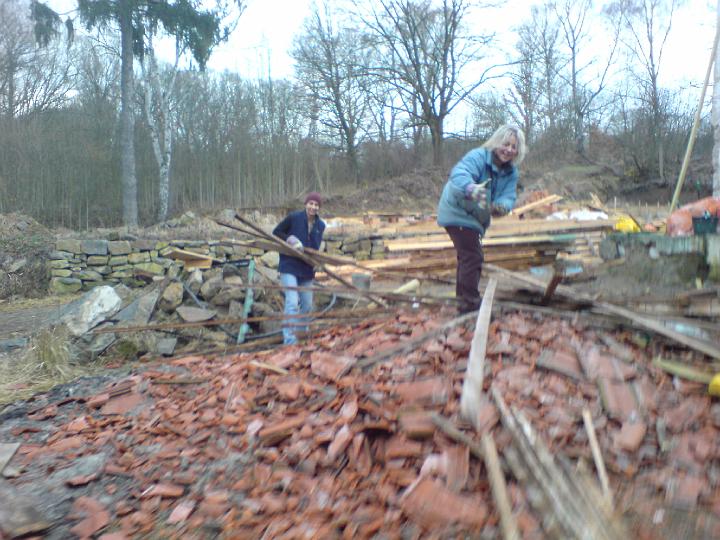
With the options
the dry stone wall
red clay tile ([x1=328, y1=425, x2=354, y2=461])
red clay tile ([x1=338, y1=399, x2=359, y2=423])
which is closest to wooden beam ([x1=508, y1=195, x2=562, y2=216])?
the dry stone wall

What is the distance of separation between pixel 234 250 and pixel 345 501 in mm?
9990

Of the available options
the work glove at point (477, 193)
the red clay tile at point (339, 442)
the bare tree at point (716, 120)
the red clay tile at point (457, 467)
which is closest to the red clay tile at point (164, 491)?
the red clay tile at point (339, 442)

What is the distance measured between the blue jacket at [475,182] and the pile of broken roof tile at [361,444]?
86 centimetres

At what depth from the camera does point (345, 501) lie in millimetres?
2150

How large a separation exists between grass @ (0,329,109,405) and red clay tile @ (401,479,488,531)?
3.91 metres

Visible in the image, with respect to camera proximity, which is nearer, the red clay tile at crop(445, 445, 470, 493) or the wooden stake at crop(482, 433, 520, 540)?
the wooden stake at crop(482, 433, 520, 540)

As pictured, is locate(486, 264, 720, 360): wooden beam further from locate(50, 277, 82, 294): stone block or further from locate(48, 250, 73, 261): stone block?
locate(48, 250, 73, 261): stone block

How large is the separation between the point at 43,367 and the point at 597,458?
5.00 metres

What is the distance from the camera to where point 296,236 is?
552 cm

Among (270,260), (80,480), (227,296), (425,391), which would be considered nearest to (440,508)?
(425,391)

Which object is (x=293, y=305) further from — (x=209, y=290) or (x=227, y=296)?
(x=209, y=290)

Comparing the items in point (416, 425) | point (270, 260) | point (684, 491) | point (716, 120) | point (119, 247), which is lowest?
point (684, 491)

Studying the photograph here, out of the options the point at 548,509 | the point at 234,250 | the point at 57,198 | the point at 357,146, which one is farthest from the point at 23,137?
the point at 548,509

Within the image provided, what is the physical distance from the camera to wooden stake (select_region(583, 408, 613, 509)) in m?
1.92
